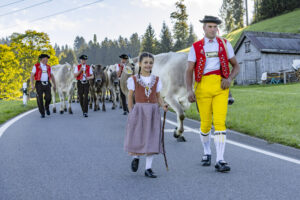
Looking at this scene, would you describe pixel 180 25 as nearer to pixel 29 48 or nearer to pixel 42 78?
pixel 29 48

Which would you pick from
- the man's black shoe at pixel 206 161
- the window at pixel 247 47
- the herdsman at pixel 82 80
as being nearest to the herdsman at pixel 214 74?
the man's black shoe at pixel 206 161

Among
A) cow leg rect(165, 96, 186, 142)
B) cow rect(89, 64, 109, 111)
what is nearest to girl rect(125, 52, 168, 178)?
cow leg rect(165, 96, 186, 142)

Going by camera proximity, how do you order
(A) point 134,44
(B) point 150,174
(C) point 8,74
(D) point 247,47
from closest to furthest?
(B) point 150,174
(D) point 247,47
(C) point 8,74
(A) point 134,44

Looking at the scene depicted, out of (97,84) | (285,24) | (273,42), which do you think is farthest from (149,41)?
(97,84)

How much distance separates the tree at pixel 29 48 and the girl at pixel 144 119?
46.6 metres

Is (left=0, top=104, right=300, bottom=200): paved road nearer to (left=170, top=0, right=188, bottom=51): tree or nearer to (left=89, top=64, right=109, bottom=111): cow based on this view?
(left=89, top=64, right=109, bottom=111): cow

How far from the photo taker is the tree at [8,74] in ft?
148

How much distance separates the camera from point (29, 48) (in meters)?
50.2

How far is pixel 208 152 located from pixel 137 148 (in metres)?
1.20

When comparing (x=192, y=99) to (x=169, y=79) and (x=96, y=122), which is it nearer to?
(x=169, y=79)

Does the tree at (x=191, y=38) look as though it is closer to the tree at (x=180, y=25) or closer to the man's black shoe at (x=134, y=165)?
the tree at (x=180, y=25)

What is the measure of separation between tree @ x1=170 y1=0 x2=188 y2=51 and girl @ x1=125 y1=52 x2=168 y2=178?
83.5m

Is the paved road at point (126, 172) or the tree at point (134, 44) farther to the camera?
the tree at point (134, 44)

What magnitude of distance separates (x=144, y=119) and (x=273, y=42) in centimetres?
3938
